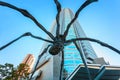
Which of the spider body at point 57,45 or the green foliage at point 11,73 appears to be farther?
the green foliage at point 11,73

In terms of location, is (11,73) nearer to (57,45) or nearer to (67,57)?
(57,45)

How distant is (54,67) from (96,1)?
2827 cm

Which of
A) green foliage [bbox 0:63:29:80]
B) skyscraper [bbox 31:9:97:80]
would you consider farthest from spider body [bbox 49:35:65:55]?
green foliage [bbox 0:63:29:80]

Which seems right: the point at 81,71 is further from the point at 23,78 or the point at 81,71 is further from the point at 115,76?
the point at 23,78

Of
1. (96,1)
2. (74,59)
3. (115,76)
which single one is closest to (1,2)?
(96,1)

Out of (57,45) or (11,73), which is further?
(11,73)

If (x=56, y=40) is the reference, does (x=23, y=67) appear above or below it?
above

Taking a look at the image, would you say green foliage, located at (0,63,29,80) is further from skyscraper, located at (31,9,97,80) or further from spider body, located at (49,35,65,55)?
spider body, located at (49,35,65,55)

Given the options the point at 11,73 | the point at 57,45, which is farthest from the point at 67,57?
the point at 57,45

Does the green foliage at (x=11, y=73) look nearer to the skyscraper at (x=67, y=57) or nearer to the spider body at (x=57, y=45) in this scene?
the skyscraper at (x=67, y=57)

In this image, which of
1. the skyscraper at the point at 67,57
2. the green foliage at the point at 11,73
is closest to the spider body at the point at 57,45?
the skyscraper at the point at 67,57

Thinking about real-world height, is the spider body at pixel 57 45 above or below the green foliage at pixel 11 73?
below

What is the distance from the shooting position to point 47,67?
117 feet

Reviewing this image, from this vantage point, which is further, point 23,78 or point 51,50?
point 23,78
